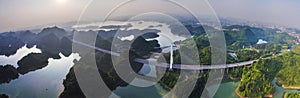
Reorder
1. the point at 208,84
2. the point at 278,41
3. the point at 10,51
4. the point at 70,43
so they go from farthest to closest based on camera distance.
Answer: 1. the point at 278,41
2. the point at 208,84
3. the point at 70,43
4. the point at 10,51

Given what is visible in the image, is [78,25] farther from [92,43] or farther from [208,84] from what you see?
[208,84]

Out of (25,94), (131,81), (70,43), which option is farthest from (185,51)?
(25,94)

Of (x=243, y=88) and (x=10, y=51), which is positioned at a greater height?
(x=10, y=51)

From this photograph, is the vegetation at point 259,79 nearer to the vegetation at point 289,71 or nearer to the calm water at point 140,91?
the vegetation at point 289,71

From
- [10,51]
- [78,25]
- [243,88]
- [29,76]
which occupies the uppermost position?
[78,25]

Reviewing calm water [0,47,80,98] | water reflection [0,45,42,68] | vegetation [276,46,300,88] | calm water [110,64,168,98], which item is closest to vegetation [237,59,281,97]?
vegetation [276,46,300,88]

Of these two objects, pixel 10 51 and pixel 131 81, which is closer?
pixel 10 51

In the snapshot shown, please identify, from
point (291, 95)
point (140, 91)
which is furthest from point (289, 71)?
point (140, 91)

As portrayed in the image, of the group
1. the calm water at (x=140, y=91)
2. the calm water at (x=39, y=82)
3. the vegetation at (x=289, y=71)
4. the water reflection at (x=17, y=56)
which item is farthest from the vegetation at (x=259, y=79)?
the water reflection at (x=17, y=56)
